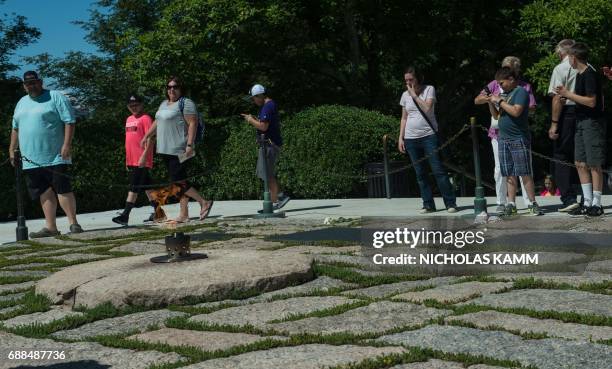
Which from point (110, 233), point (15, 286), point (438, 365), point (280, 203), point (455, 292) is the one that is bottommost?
point (438, 365)

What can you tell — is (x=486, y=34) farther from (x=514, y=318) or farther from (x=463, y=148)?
(x=514, y=318)

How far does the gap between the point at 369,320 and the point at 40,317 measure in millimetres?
1998

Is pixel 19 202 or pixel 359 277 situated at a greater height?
pixel 19 202

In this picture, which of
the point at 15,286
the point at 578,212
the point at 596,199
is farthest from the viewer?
the point at 578,212

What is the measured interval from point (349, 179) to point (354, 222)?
191 inches

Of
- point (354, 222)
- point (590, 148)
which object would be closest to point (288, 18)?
point (354, 222)

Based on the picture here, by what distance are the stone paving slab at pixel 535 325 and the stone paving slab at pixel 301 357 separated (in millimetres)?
661

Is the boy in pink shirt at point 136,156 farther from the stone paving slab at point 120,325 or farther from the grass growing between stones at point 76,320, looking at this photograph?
the stone paving slab at point 120,325

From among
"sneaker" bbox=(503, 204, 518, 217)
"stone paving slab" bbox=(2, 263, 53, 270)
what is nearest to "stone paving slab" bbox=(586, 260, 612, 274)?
"sneaker" bbox=(503, 204, 518, 217)

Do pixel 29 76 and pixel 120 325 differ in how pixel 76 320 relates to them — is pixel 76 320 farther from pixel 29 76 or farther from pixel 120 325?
pixel 29 76

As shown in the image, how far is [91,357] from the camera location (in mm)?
4125

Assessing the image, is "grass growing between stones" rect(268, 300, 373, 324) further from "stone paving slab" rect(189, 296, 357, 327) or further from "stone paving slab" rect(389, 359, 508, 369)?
"stone paving slab" rect(389, 359, 508, 369)

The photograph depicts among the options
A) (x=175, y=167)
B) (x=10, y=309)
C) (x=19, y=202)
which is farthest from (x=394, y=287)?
(x=19, y=202)

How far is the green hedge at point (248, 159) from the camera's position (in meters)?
14.7
